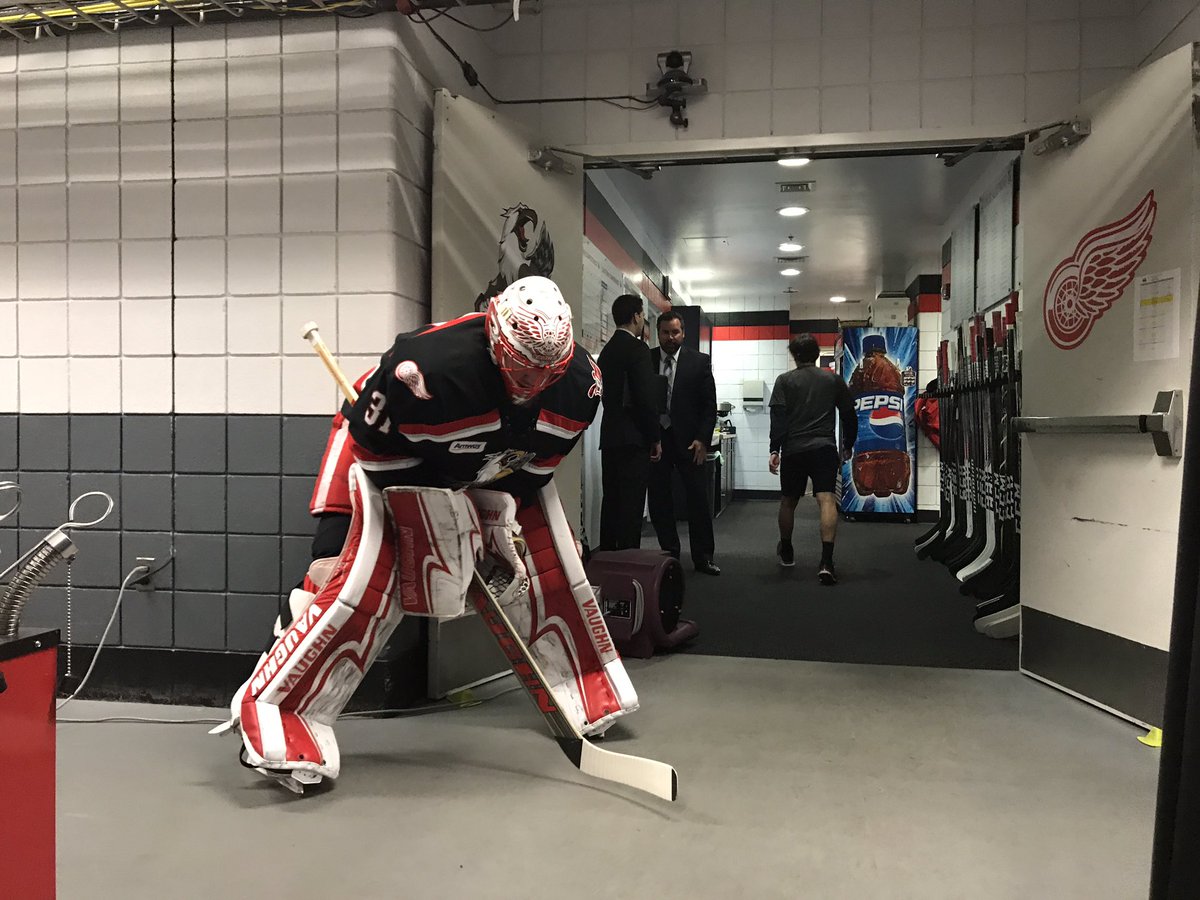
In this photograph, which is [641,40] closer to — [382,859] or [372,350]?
[372,350]

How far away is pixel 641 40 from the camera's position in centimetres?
329

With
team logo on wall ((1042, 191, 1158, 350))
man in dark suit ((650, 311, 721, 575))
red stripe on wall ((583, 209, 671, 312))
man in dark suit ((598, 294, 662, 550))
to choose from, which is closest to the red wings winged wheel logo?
team logo on wall ((1042, 191, 1158, 350))

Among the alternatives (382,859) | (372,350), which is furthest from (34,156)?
(382,859)

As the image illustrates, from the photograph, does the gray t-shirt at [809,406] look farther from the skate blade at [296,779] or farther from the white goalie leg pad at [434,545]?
the skate blade at [296,779]

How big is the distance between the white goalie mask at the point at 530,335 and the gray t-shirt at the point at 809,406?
333 centimetres

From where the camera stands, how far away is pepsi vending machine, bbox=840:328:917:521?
8352mm

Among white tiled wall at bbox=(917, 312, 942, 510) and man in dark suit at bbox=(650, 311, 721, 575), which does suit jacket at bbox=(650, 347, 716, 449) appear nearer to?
man in dark suit at bbox=(650, 311, 721, 575)

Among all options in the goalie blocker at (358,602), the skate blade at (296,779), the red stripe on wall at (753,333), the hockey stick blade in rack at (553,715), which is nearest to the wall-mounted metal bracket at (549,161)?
the goalie blocker at (358,602)

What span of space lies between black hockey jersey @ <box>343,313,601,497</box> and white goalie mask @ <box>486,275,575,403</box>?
0.08 metres

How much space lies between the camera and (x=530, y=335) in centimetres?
182

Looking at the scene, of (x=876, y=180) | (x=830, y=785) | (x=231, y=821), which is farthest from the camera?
(x=876, y=180)

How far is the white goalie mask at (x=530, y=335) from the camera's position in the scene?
1.83 metres

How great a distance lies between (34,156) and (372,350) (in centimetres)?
133

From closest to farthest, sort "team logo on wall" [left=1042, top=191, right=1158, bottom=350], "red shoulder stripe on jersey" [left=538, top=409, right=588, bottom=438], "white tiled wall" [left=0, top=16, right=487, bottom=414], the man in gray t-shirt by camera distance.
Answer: "red shoulder stripe on jersey" [left=538, top=409, right=588, bottom=438] → "team logo on wall" [left=1042, top=191, right=1158, bottom=350] → "white tiled wall" [left=0, top=16, right=487, bottom=414] → the man in gray t-shirt
